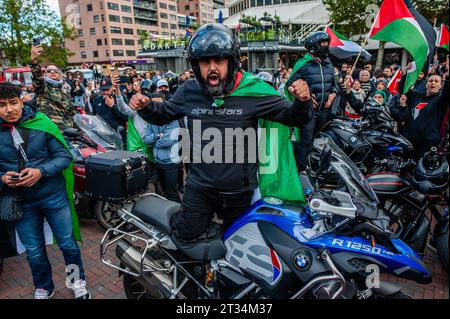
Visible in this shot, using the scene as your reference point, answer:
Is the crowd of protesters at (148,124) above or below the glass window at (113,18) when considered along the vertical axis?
below

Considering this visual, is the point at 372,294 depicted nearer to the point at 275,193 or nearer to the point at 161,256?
the point at 275,193

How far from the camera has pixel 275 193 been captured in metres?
2.35

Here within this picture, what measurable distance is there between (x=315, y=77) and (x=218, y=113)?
344 centimetres

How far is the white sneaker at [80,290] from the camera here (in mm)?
2949

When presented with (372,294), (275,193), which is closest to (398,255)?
(372,294)

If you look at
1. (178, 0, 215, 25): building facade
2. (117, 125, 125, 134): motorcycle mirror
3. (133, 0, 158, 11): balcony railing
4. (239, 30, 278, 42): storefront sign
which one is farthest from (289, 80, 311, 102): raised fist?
(178, 0, 215, 25): building facade

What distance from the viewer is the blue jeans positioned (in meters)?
2.79

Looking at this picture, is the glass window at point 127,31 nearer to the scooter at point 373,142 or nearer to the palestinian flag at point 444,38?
the scooter at point 373,142

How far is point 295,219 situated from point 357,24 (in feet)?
84.3

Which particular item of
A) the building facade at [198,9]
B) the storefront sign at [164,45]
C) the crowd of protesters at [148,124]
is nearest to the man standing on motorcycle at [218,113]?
the crowd of protesters at [148,124]

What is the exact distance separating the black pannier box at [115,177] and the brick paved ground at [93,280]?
102cm

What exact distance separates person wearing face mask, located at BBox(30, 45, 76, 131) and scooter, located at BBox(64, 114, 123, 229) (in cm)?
43

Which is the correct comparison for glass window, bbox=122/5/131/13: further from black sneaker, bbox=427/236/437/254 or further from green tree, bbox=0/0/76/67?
black sneaker, bbox=427/236/437/254
